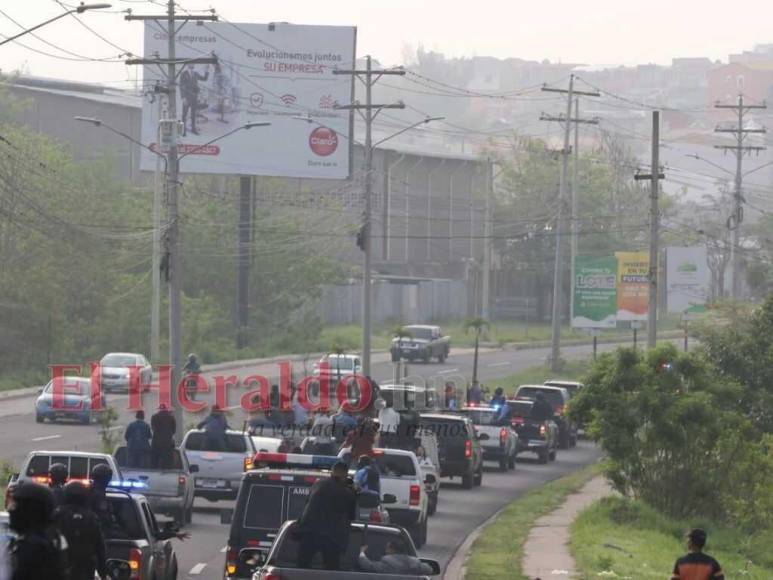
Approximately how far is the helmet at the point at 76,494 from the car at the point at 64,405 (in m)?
35.5

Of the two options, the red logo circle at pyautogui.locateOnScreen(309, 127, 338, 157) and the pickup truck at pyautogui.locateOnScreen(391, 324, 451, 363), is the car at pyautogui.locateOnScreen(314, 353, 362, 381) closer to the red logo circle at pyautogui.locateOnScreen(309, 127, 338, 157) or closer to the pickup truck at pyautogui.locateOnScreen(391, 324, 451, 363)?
the red logo circle at pyautogui.locateOnScreen(309, 127, 338, 157)

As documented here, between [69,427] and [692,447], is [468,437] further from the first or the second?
[69,427]

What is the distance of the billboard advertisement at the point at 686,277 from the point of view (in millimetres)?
72312

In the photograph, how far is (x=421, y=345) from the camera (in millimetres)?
76375

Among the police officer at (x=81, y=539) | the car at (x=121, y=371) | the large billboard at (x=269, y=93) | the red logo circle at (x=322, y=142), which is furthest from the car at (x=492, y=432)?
the red logo circle at (x=322, y=142)

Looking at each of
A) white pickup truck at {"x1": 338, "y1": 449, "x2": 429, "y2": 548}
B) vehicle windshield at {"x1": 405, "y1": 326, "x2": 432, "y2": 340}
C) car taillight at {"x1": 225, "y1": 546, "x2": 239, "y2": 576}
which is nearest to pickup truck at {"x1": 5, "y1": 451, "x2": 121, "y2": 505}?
white pickup truck at {"x1": 338, "y1": 449, "x2": 429, "y2": 548}

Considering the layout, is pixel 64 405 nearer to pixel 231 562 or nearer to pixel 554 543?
pixel 554 543

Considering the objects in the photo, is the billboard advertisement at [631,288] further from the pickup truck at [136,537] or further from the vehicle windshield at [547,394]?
the pickup truck at [136,537]

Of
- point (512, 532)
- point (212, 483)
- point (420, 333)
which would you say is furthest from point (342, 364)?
point (512, 532)

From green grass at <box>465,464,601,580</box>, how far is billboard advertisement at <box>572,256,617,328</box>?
32084mm

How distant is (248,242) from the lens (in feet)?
246

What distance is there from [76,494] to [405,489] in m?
12.2

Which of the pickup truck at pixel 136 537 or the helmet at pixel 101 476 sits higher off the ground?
the helmet at pixel 101 476

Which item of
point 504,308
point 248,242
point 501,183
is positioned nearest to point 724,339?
point 248,242
